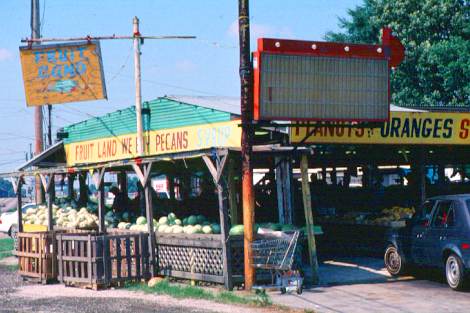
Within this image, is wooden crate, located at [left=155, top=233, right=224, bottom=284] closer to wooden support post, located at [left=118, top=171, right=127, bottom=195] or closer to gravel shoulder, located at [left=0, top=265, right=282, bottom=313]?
gravel shoulder, located at [left=0, top=265, right=282, bottom=313]

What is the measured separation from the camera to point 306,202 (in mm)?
15352

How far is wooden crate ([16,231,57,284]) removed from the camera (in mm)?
17266

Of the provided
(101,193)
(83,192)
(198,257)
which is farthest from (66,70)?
(198,257)

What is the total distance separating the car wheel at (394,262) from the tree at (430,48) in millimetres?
21933

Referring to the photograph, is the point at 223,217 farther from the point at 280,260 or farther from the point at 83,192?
the point at 83,192

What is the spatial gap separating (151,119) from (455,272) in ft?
35.1

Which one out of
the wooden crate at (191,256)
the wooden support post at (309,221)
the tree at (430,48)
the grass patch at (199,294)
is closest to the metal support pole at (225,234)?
the wooden crate at (191,256)

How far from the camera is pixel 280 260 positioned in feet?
47.4

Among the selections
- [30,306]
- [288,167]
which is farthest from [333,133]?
[30,306]

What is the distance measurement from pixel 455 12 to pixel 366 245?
72.0 feet

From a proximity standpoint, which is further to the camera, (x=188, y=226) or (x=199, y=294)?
(x=188, y=226)

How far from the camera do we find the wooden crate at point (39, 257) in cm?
1727

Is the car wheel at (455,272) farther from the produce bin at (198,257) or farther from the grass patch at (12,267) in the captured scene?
the grass patch at (12,267)

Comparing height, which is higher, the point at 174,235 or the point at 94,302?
the point at 174,235
